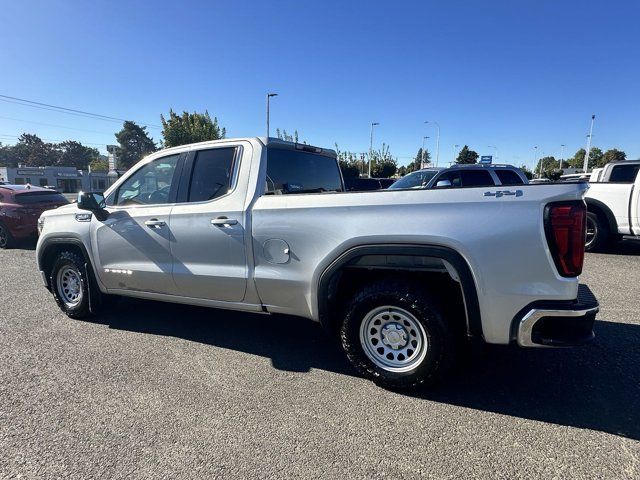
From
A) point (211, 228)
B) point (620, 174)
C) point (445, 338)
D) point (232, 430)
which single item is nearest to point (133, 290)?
point (211, 228)

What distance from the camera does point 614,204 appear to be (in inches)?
317

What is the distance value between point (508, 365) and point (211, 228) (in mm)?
2871

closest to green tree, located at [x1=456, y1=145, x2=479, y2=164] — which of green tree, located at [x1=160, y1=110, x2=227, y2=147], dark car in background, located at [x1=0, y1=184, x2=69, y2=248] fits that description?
green tree, located at [x1=160, y1=110, x2=227, y2=147]

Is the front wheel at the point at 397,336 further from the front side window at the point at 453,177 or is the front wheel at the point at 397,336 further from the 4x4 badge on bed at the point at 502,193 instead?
the front side window at the point at 453,177

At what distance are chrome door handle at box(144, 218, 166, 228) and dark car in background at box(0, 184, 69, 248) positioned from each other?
8.19m

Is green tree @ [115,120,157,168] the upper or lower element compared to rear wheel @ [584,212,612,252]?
upper

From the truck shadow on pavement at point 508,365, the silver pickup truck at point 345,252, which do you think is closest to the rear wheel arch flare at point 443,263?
the silver pickup truck at point 345,252

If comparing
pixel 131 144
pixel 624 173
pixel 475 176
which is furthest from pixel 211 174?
pixel 131 144

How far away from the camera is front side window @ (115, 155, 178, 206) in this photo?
394 cm

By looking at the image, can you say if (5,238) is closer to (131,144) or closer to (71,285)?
(71,285)

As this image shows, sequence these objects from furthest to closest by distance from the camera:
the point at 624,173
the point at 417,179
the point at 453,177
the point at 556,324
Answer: the point at 417,179 → the point at 453,177 → the point at 624,173 → the point at 556,324

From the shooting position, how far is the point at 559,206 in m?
2.38

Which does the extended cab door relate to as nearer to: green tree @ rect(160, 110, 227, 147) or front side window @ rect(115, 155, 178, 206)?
front side window @ rect(115, 155, 178, 206)

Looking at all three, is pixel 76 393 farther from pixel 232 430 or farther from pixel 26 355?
pixel 232 430
